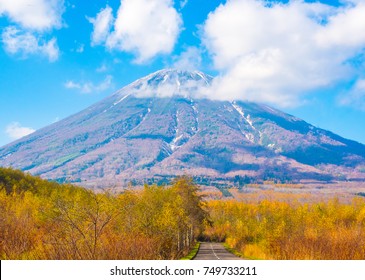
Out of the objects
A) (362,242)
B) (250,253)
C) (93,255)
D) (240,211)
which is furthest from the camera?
(240,211)

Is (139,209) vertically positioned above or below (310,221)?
above

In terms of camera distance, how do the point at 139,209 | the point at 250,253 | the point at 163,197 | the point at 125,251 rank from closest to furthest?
the point at 125,251
the point at 139,209
the point at 163,197
the point at 250,253

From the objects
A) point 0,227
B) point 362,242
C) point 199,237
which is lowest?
point 199,237

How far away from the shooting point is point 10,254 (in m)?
9.01

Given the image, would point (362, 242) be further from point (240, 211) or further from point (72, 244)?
point (240, 211)

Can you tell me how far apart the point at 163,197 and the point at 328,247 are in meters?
24.9

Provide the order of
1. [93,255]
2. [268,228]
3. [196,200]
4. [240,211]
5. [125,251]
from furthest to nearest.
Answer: [240,211] < [268,228] < [196,200] < [125,251] < [93,255]

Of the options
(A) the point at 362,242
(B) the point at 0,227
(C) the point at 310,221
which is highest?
(B) the point at 0,227

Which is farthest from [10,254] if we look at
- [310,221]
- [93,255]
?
[310,221]

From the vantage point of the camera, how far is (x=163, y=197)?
115 ft

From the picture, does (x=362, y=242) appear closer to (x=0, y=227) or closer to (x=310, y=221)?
(x=0, y=227)

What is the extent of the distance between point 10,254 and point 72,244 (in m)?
1.65

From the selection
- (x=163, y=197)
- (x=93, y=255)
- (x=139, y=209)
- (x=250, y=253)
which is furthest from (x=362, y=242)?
(x=250, y=253)

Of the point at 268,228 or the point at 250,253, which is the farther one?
the point at 268,228
